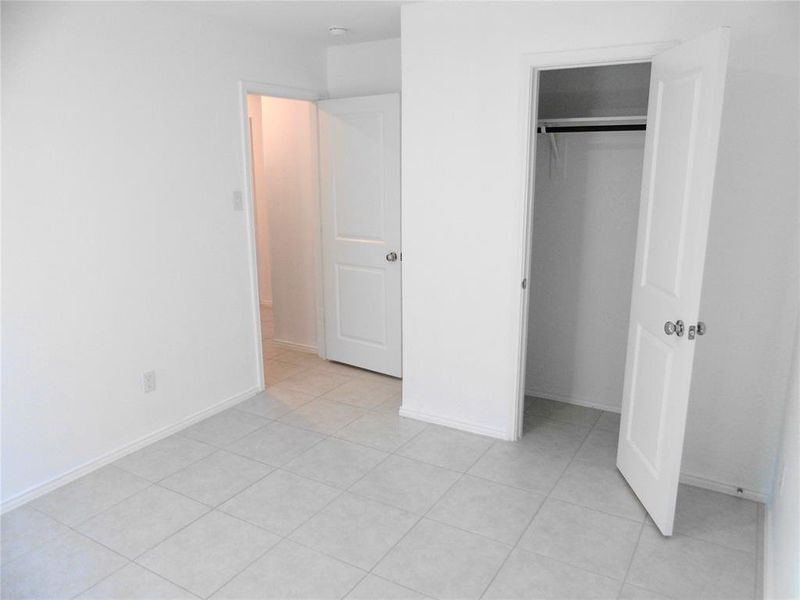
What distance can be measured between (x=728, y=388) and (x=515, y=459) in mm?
1081

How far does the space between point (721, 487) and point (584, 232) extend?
158cm

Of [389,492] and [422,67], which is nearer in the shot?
[389,492]

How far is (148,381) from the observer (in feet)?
10.8

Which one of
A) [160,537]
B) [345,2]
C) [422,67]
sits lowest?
[160,537]

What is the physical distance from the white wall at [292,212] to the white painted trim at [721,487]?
294 cm

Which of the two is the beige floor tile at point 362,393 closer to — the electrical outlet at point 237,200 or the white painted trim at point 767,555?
the electrical outlet at point 237,200

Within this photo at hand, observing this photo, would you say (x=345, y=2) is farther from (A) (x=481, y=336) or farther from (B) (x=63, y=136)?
(A) (x=481, y=336)

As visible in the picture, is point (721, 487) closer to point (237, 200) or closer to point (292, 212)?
point (237, 200)

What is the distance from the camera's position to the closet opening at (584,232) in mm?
3441

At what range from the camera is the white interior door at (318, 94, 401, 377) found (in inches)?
159

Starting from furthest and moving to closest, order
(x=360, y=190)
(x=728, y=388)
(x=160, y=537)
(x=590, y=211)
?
(x=360, y=190)
(x=590, y=211)
(x=728, y=388)
(x=160, y=537)

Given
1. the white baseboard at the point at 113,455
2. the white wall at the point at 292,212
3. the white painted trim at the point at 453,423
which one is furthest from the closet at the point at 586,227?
the white baseboard at the point at 113,455

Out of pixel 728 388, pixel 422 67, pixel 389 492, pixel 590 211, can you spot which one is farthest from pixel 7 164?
pixel 728 388

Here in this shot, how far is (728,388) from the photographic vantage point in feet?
8.96
